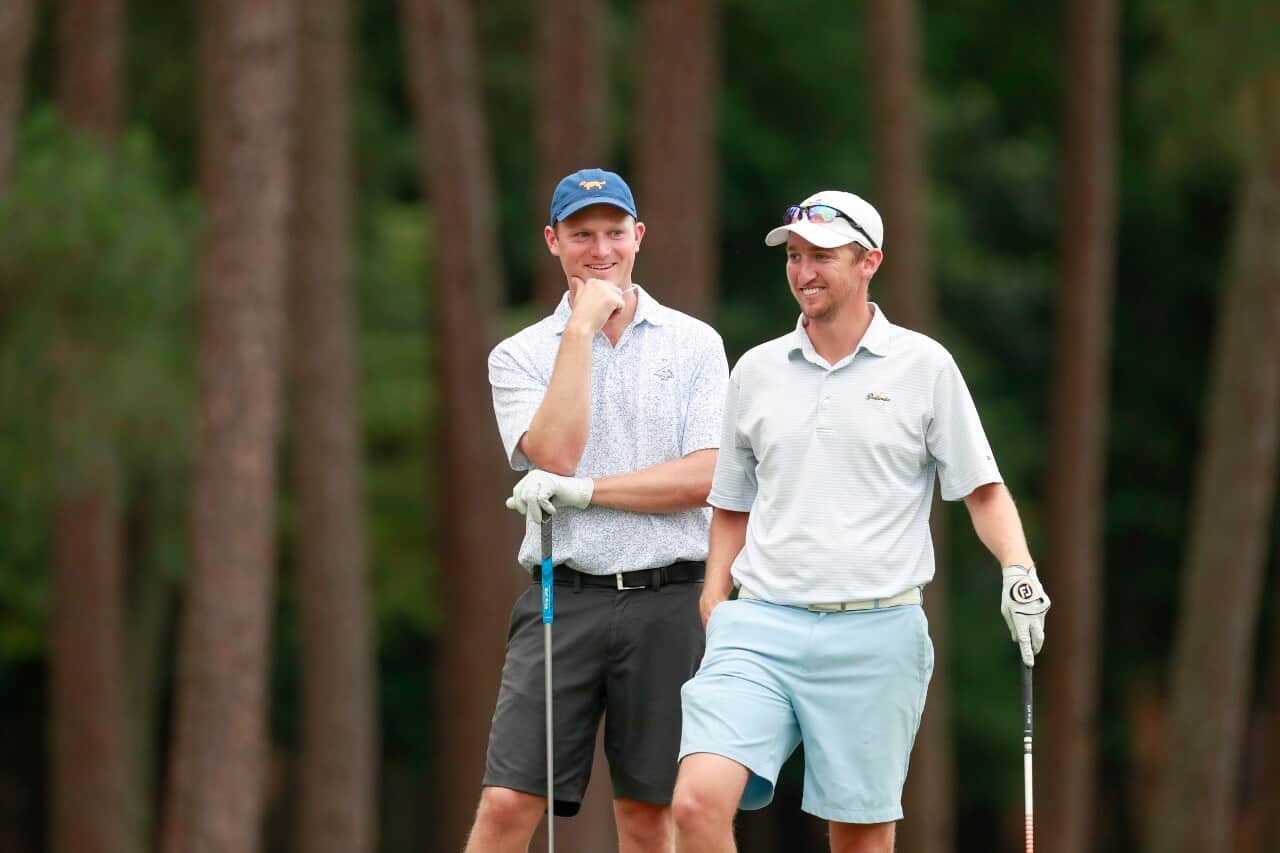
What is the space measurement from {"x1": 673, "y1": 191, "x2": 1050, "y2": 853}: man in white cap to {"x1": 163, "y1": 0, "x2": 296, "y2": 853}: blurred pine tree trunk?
8.53 m

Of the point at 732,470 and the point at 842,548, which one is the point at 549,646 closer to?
the point at 732,470

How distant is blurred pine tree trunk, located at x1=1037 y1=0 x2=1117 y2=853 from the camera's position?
21562 millimetres

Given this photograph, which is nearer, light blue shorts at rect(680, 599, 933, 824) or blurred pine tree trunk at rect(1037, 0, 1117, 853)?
light blue shorts at rect(680, 599, 933, 824)

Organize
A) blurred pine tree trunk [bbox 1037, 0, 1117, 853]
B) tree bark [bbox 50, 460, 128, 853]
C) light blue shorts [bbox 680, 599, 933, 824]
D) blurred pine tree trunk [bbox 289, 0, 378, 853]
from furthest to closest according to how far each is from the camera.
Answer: blurred pine tree trunk [bbox 1037, 0, 1117, 853] → tree bark [bbox 50, 460, 128, 853] → blurred pine tree trunk [bbox 289, 0, 378, 853] → light blue shorts [bbox 680, 599, 933, 824]

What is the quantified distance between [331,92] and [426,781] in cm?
1293

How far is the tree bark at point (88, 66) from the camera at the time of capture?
1994 cm

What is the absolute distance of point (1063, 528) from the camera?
21.7m

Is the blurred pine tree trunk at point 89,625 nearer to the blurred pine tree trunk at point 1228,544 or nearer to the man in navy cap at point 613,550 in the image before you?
the blurred pine tree trunk at point 1228,544

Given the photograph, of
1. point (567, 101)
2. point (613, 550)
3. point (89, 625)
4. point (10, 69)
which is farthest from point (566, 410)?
point (89, 625)

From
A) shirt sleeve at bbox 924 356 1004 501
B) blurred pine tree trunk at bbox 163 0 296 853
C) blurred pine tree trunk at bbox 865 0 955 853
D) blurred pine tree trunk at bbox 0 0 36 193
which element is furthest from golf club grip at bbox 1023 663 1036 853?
blurred pine tree trunk at bbox 865 0 955 853

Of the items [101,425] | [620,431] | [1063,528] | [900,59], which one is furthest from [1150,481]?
[620,431]

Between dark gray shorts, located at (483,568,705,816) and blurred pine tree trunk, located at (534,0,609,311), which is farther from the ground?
blurred pine tree trunk, located at (534,0,609,311)

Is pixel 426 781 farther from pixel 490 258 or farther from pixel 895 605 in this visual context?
pixel 895 605

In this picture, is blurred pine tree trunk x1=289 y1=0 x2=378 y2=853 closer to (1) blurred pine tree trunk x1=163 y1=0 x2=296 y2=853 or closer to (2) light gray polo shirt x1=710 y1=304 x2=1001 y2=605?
(1) blurred pine tree trunk x1=163 y1=0 x2=296 y2=853
